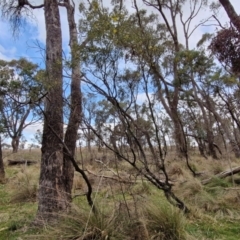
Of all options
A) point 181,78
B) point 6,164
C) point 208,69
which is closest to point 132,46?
point 208,69

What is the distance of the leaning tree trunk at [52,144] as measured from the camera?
490 cm

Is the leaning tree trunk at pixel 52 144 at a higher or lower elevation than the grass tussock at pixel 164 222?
higher

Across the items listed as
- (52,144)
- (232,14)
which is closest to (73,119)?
(52,144)

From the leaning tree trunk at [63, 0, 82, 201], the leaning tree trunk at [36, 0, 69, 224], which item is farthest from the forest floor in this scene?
the leaning tree trunk at [63, 0, 82, 201]

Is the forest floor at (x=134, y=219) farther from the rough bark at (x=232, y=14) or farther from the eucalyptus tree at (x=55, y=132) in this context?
the rough bark at (x=232, y=14)

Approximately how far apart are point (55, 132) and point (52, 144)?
0.31 m

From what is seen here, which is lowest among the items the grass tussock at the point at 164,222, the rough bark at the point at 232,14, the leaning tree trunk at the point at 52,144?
the grass tussock at the point at 164,222

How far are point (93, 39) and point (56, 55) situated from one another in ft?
2.23

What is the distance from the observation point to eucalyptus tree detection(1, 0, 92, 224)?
4.88 m

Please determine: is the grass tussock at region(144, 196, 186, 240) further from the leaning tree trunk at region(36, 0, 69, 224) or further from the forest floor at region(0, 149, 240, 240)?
the leaning tree trunk at region(36, 0, 69, 224)

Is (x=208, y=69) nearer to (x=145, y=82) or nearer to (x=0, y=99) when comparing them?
(x=145, y=82)

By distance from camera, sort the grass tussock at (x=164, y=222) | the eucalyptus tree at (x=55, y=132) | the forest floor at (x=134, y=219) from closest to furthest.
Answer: the forest floor at (x=134, y=219) → the grass tussock at (x=164, y=222) → the eucalyptus tree at (x=55, y=132)

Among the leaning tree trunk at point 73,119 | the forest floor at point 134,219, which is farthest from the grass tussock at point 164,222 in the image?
the leaning tree trunk at point 73,119

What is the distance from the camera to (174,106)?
15469 millimetres
